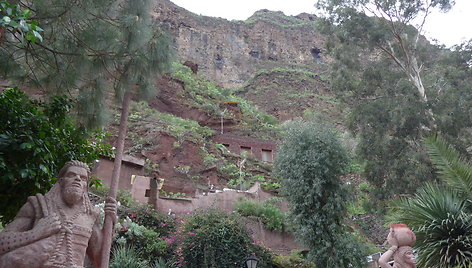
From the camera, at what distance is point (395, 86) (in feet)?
58.2

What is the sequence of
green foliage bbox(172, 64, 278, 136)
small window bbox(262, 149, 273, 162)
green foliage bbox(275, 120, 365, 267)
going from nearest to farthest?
green foliage bbox(275, 120, 365, 267), small window bbox(262, 149, 273, 162), green foliage bbox(172, 64, 278, 136)

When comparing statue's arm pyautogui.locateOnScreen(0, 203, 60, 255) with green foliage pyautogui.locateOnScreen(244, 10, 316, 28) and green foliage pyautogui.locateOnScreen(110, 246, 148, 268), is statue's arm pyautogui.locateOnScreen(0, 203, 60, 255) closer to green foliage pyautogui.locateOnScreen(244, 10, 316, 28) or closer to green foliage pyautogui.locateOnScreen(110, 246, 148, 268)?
green foliage pyautogui.locateOnScreen(110, 246, 148, 268)

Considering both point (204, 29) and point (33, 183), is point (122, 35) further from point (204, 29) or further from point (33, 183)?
point (204, 29)

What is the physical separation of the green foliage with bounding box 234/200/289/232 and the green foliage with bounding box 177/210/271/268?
167 inches

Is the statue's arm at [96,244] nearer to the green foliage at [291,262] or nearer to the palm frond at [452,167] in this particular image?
the palm frond at [452,167]

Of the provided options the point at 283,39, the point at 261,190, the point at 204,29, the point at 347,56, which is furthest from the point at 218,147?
the point at 283,39

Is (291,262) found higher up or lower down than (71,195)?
lower down

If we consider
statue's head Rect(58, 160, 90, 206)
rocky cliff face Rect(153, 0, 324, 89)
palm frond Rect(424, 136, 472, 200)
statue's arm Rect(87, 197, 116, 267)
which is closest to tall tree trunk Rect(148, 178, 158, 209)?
palm frond Rect(424, 136, 472, 200)

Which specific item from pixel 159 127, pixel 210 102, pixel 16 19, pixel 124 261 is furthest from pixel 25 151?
pixel 210 102

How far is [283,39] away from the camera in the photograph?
255 ft

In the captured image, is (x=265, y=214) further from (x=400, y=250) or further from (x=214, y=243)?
(x=400, y=250)

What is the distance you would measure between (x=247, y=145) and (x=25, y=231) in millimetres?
29841

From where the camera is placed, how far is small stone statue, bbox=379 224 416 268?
525cm

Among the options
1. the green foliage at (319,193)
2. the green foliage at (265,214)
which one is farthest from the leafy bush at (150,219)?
the green foliage at (319,193)
